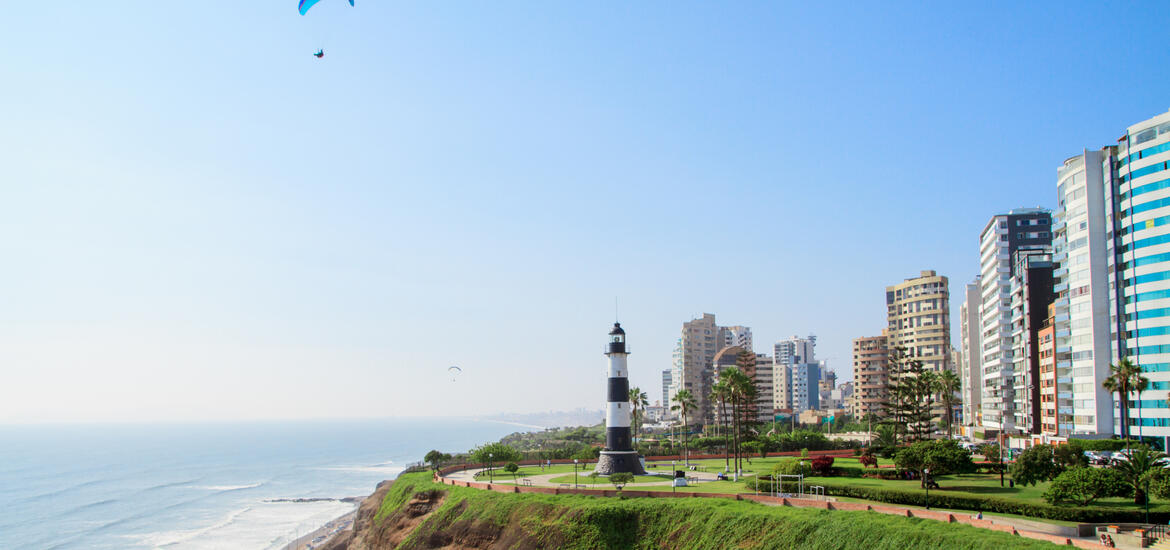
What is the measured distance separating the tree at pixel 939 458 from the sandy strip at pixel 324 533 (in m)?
51.1

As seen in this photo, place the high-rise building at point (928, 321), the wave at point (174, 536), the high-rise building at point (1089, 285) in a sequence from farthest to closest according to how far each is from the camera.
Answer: the high-rise building at point (928, 321) < the wave at point (174, 536) < the high-rise building at point (1089, 285)

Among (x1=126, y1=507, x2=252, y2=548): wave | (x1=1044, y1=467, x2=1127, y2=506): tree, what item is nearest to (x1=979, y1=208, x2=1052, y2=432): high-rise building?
(x1=1044, y1=467, x2=1127, y2=506): tree

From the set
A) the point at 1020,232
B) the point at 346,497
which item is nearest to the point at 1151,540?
the point at 1020,232

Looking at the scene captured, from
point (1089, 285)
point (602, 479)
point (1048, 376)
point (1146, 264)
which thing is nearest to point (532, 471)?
point (602, 479)

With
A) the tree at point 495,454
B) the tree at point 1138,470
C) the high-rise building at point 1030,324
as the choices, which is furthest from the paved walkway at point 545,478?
the high-rise building at point 1030,324

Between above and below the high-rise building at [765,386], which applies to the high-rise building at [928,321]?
above

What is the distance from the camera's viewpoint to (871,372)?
15288 cm

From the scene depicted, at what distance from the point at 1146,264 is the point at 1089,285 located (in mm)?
6306

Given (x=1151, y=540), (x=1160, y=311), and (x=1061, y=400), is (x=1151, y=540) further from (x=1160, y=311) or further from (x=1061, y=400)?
(x=1061, y=400)

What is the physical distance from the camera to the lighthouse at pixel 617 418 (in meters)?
61.3

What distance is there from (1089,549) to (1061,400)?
194 feet

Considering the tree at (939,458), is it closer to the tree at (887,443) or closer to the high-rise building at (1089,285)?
the tree at (887,443)

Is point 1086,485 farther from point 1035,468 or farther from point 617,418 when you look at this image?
point 617,418

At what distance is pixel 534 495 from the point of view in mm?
49625
